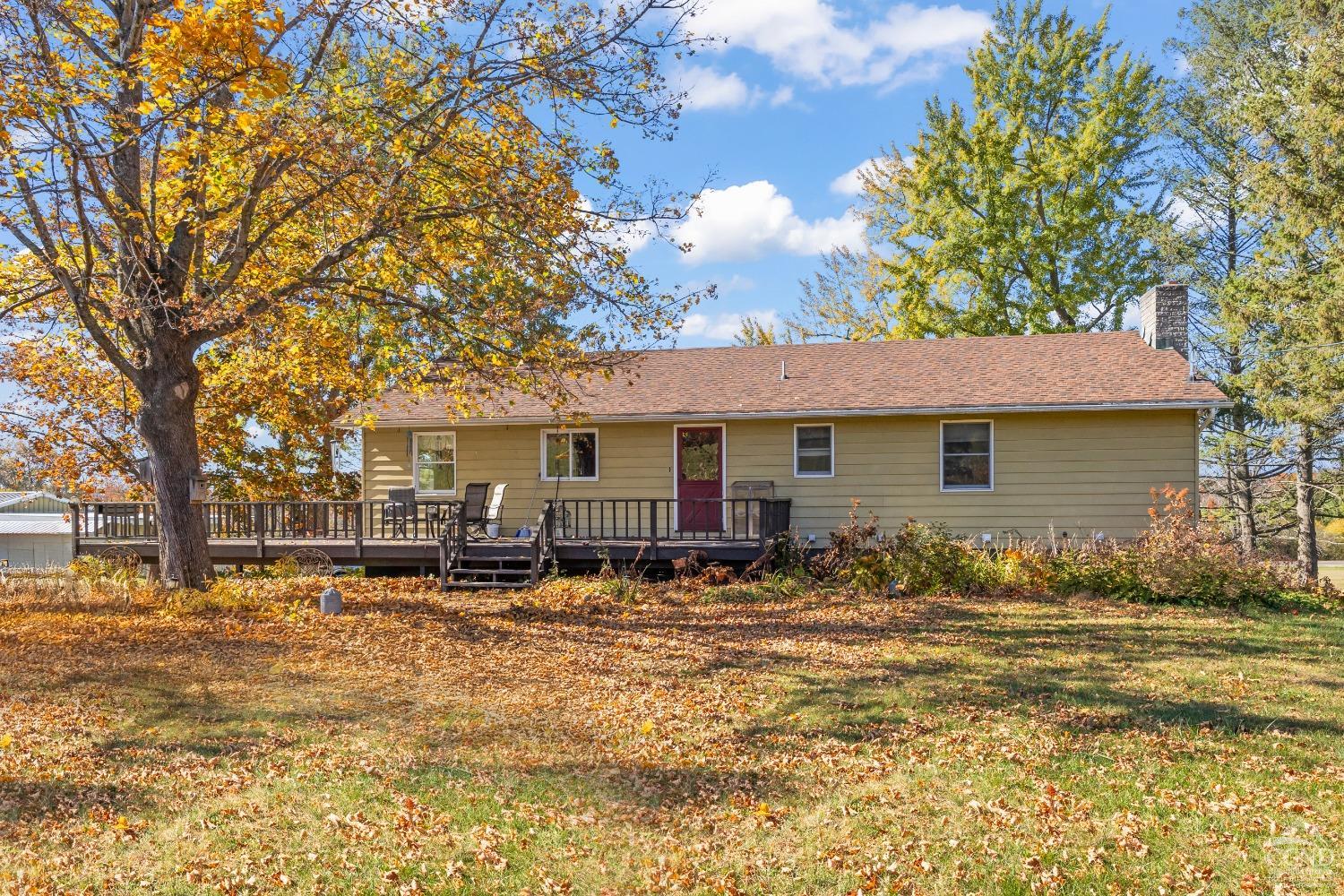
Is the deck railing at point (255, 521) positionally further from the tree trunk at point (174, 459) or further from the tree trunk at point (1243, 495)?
the tree trunk at point (1243, 495)

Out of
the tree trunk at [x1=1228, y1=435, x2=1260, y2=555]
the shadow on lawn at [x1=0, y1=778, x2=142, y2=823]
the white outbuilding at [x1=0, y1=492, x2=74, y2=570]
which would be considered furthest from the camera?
the white outbuilding at [x1=0, y1=492, x2=74, y2=570]

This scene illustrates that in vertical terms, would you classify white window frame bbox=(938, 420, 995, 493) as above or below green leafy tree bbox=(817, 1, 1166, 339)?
below

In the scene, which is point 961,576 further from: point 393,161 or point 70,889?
point 70,889

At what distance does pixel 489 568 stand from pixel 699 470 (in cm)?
444

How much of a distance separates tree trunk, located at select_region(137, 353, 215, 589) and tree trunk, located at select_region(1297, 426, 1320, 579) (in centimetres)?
2079

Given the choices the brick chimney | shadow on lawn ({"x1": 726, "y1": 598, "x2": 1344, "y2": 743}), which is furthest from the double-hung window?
the brick chimney

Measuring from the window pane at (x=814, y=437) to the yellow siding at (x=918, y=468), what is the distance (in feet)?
0.62

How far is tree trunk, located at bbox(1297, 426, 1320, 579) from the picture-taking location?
18.9 metres

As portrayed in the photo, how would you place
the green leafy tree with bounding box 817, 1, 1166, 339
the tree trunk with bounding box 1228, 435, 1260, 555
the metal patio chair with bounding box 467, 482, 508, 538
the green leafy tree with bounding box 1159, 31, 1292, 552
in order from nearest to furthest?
the metal patio chair with bounding box 467, 482, 508, 538 < the green leafy tree with bounding box 1159, 31, 1292, 552 < the tree trunk with bounding box 1228, 435, 1260, 555 < the green leafy tree with bounding box 817, 1, 1166, 339

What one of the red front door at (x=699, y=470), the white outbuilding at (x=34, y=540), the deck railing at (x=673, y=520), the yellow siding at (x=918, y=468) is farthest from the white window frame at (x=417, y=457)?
the white outbuilding at (x=34, y=540)

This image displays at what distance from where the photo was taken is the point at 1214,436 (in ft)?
70.8

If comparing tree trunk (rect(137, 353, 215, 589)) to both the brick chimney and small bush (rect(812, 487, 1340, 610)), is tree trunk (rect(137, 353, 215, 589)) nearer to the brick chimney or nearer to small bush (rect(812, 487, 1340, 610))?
small bush (rect(812, 487, 1340, 610))

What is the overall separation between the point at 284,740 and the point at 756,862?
11.8ft

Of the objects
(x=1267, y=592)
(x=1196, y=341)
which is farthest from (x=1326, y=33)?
(x=1267, y=592)
